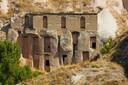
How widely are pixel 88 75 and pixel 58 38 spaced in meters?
48.7

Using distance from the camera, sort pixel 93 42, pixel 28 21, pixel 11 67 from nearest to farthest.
Result: pixel 11 67
pixel 93 42
pixel 28 21

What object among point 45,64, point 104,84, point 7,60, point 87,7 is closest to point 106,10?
point 87,7

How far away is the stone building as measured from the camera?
7188 centimetres

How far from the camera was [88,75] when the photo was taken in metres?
23.6

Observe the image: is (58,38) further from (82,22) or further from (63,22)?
(82,22)

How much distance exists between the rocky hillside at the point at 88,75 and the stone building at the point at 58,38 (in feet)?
155

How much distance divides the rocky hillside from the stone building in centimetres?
4730

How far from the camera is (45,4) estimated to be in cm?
7638

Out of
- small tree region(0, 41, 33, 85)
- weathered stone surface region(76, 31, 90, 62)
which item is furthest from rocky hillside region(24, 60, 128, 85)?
weathered stone surface region(76, 31, 90, 62)

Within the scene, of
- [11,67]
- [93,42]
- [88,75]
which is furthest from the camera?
[93,42]

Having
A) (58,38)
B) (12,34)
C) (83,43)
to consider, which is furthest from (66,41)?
(12,34)

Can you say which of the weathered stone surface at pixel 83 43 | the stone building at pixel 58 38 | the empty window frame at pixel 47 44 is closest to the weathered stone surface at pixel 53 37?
the stone building at pixel 58 38

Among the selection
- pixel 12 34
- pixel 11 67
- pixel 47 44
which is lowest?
pixel 47 44

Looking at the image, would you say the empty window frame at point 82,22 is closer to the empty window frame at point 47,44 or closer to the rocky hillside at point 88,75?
the empty window frame at point 47,44
